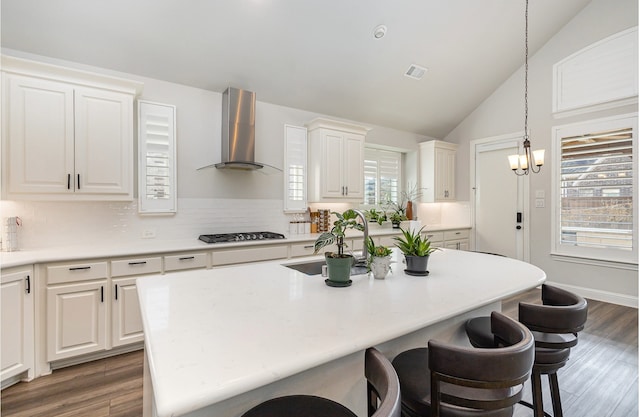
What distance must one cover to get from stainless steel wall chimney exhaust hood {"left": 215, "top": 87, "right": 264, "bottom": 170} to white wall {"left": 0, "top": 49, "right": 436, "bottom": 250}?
222 millimetres

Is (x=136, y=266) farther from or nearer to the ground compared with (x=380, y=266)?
nearer to the ground

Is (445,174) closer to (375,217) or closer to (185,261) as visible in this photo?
(375,217)

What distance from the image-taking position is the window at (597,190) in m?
3.94

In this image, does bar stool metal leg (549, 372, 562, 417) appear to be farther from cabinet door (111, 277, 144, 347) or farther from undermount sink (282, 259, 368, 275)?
cabinet door (111, 277, 144, 347)

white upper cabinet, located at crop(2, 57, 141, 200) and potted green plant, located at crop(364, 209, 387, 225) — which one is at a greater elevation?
white upper cabinet, located at crop(2, 57, 141, 200)

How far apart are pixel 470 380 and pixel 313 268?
1.17 m

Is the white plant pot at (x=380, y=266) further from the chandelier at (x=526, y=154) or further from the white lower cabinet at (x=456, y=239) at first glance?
the white lower cabinet at (x=456, y=239)

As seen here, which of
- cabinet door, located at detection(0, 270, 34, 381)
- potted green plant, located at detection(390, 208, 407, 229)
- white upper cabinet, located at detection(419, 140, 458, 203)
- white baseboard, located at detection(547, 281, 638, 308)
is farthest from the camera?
white upper cabinet, located at detection(419, 140, 458, 203)

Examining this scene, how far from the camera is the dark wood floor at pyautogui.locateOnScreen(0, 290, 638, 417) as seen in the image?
1981 mm

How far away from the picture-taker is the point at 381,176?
560 cm

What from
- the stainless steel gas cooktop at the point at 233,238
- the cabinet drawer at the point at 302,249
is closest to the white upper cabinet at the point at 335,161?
the cabinet drawer at the point at 302,249

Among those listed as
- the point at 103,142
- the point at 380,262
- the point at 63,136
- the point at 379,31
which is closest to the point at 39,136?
the point at 63,136

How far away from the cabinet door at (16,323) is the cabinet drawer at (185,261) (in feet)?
3.06

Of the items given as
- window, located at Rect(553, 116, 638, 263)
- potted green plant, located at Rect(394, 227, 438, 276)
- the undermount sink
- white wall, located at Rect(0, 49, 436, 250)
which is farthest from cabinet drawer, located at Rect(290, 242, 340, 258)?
window, located at Rect(553, 116, 638, 263)
